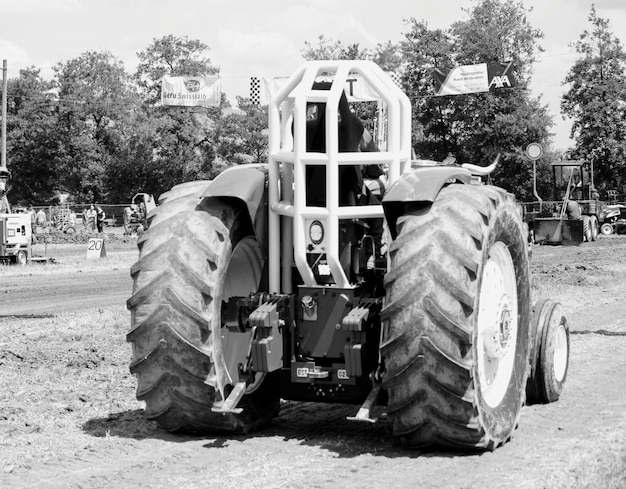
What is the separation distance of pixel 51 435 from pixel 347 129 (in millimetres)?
2817

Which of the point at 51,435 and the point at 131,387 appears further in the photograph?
the point at 131,387

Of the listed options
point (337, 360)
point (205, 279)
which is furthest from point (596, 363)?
point (205, 279)

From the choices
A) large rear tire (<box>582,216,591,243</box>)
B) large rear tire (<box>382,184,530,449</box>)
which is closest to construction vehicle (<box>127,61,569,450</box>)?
large rear tire (<box>382,184,530,449</box>)

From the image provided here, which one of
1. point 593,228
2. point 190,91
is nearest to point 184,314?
point 593,228

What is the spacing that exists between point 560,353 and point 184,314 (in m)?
3.40

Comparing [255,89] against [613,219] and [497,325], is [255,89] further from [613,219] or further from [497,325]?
[497,325]

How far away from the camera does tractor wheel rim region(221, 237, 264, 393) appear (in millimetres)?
6594

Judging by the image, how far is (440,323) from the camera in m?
5.54

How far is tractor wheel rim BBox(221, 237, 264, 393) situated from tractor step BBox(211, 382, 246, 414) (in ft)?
1.15

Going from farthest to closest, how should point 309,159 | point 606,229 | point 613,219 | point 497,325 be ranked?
1. point 613,219
2. point 606,229
3. point 497,325
4. point 309,159

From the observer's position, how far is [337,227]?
19.9 feet

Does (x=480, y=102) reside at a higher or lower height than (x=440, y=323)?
higher

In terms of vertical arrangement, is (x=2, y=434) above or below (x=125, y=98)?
below

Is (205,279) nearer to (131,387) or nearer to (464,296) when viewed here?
(464,296)
